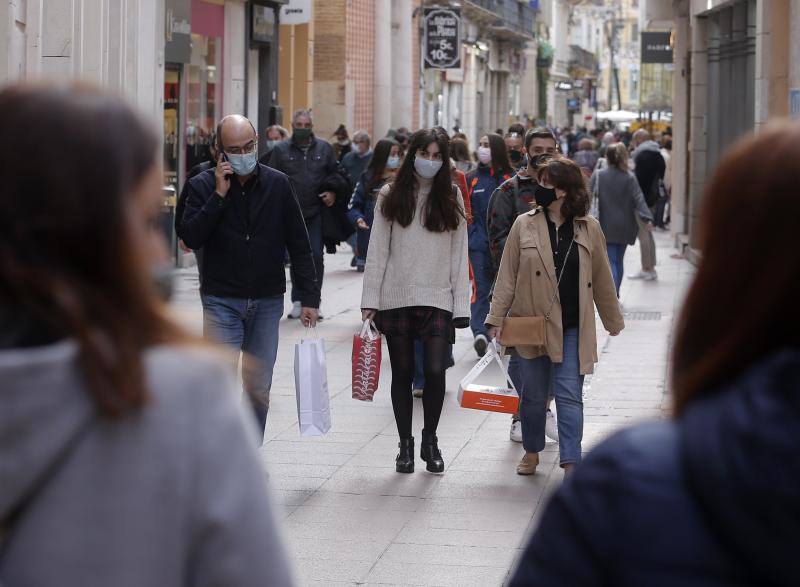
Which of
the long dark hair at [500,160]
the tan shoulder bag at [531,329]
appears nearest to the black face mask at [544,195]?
the tan shoulder bag at [531,329]

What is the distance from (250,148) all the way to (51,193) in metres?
5.62

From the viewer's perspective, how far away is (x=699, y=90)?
2320 centimetres

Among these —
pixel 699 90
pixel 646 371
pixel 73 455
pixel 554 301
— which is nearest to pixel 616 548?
pixel 73 455

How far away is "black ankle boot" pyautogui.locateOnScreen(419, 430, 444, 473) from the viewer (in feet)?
26.5

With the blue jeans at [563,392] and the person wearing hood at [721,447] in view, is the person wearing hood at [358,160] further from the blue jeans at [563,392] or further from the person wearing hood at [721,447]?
the person wearing hood at [721,447]

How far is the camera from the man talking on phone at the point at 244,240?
7465 millimetres

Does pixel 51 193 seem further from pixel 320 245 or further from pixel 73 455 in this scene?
pixel 320 245

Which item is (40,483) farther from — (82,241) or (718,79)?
(718,79)

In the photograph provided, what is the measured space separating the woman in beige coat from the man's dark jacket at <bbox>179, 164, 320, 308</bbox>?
3.63 ft

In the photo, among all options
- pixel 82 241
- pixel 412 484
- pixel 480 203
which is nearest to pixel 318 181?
pixel 480 203

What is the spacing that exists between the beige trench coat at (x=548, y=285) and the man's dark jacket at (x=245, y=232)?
104 centimetres

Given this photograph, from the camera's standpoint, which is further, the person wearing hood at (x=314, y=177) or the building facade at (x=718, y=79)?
the building facade at (x=718, y=79)

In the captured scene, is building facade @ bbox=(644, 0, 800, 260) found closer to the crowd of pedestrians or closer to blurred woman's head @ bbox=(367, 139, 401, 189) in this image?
blurred woman's head @ bbox=(367, 139, 401, 189)

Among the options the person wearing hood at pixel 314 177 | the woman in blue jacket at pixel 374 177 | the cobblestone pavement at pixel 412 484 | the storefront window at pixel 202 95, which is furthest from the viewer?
the storefront window at pixel 202 95
